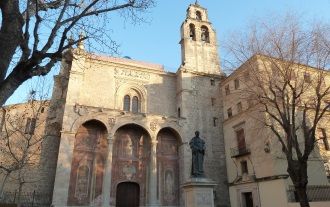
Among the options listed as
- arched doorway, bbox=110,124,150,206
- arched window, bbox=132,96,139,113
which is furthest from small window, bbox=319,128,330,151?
arched window, bbox=132,96,139,113

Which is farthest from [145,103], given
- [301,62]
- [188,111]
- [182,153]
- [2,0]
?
[2,0]

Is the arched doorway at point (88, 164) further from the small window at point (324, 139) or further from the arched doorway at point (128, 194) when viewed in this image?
the small window at point (324, 139)

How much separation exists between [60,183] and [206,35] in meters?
21.4

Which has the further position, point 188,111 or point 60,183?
point 188,111

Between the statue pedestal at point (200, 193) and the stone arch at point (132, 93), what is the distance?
1524 centimetres

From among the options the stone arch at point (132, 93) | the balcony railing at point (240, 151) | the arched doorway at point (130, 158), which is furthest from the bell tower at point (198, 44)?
the balcony railing at point (240, 151)

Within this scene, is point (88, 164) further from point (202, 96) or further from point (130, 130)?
point (202, 96)

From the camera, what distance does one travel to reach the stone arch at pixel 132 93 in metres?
26.4

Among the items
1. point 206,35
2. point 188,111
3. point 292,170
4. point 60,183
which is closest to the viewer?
point 292,170

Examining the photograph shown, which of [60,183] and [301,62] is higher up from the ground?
[301,62]

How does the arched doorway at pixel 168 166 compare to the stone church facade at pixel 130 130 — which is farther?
the arched doorway at pixel 168 166

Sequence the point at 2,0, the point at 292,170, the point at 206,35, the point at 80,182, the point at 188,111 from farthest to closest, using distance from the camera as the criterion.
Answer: the point at 206,35
the point at 188,111
the point at 80,182
the point at 292,170
the point at 2,0

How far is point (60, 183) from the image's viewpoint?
20359mm

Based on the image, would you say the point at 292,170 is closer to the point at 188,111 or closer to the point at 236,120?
the point at 236,120
